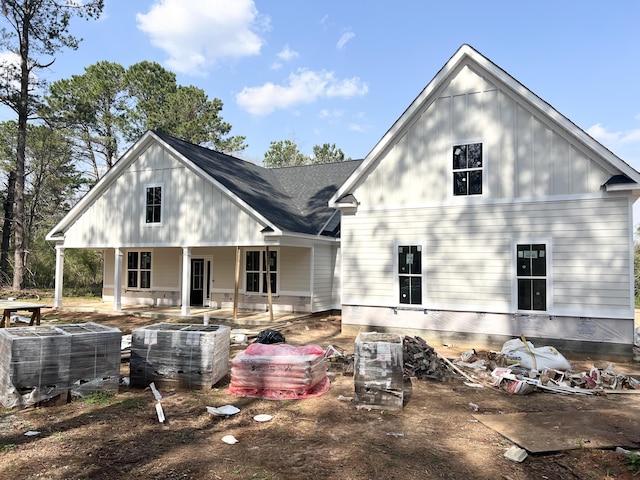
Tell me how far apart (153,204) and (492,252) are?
11.9 m

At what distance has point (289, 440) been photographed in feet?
16.5

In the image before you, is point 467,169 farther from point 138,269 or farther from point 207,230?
point 138,269

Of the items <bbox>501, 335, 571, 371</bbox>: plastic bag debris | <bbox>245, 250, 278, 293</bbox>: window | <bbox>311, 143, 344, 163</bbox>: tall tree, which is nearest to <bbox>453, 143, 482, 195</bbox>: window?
<bbox>501, 335, 571, 371</bbox>: plastic bag debris

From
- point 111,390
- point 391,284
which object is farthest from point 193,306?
point 111,390

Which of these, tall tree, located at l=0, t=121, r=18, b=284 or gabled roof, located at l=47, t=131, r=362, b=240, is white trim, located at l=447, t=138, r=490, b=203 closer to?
gabled roof, located at l=47, t=131, r=362, b=240

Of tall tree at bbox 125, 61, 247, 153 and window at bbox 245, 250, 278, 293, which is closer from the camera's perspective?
Answer: window at bbox 245, 250, 278, 293

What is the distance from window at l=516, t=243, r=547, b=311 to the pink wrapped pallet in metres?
6.06

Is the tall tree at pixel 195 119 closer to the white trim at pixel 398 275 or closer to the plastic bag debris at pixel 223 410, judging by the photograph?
the white trim at pixel 398 275

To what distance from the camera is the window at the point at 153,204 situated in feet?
52.3

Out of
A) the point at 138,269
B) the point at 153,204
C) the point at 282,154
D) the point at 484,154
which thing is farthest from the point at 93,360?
the point at 282,154

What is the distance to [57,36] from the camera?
76.4ft

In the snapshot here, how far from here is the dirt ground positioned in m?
4.26

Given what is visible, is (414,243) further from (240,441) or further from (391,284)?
(240,441)

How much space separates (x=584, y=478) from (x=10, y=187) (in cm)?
3294
